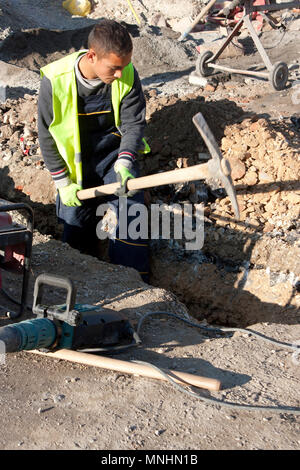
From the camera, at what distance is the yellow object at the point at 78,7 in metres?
17.2

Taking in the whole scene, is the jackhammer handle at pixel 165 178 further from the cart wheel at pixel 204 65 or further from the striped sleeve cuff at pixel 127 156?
the cart wheel at pixel 204 65

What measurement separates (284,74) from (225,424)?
8086 millimetres

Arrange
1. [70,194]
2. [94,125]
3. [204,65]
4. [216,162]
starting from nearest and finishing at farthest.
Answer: [216,162] < [70,194] < [94,125] < [204,65]

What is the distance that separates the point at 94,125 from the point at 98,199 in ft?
2.37

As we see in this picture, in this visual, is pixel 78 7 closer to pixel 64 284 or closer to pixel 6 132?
pixel 6 132

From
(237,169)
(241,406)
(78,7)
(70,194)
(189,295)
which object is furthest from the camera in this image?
(78,7)

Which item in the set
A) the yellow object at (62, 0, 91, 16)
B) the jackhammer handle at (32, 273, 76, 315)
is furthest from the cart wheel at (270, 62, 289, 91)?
the yellow object at (62, 0, 91, 16)

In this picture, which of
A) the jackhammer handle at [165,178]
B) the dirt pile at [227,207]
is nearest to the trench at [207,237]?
the dirt pile at [227,207]

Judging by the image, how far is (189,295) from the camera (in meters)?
5.13

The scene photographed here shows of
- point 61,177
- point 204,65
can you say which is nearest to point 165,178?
point 61,177

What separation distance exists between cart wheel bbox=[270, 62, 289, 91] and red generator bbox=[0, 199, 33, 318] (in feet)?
22.9

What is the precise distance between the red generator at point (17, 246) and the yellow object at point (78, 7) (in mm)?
15500

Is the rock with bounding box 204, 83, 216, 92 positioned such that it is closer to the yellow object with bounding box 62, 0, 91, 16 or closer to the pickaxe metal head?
the pickaxe metal head
